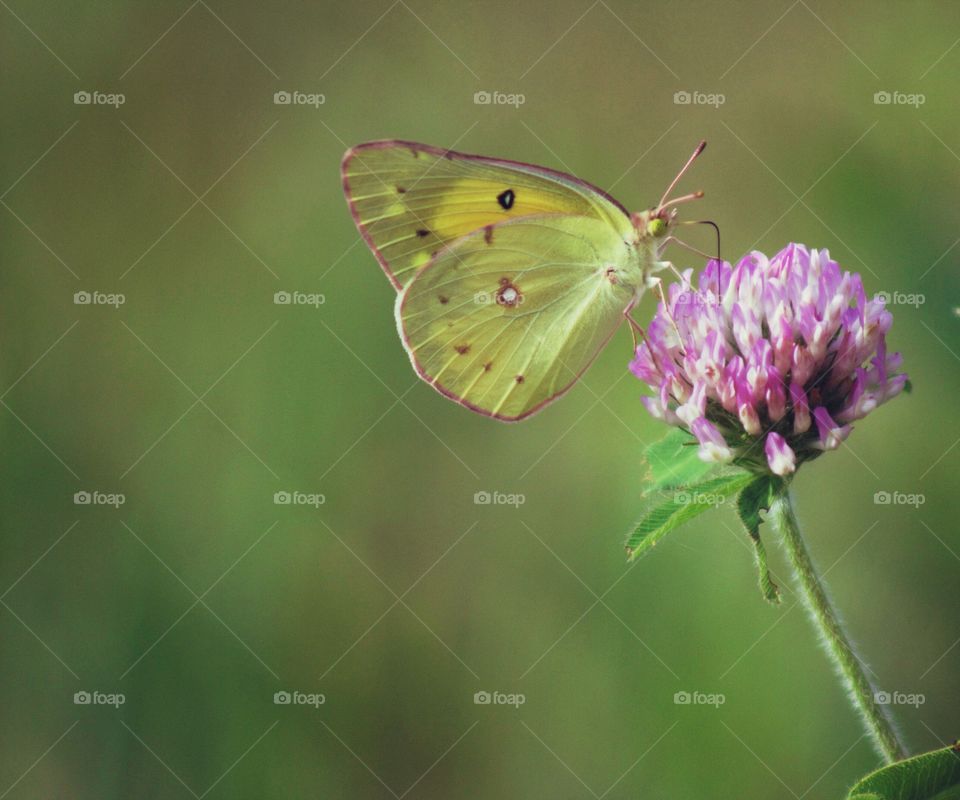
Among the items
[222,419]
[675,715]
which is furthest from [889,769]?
[222,419]

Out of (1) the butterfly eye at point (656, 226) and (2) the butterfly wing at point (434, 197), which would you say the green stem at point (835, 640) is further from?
(2) the butterfly wing at point (434, 197)

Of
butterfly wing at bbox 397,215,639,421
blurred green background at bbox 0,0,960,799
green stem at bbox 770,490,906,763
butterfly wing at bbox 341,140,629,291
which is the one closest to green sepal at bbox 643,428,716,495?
green stem at bbox 770,490,906,763

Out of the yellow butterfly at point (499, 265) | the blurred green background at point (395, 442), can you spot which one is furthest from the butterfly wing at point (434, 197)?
the blurred green background at point (395, 442)

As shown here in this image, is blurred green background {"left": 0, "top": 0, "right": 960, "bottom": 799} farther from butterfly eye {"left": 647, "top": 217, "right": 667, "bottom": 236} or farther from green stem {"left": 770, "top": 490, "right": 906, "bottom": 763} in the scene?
green stem {"left": 770, "top": 490, "right": 906, "bottom": 763}

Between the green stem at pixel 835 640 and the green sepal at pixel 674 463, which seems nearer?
the green stem at pixel 835 640

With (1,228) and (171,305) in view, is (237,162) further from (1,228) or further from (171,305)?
(1,228)

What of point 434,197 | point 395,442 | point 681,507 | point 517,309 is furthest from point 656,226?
point 395,442
